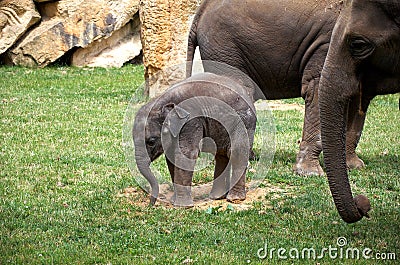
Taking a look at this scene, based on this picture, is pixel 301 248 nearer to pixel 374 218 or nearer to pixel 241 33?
pixel 374 218

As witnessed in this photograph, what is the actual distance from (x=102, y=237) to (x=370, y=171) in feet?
11.8

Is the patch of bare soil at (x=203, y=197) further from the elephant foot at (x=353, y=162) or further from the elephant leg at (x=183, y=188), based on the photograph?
the elephant foot at (x=353, y=162)

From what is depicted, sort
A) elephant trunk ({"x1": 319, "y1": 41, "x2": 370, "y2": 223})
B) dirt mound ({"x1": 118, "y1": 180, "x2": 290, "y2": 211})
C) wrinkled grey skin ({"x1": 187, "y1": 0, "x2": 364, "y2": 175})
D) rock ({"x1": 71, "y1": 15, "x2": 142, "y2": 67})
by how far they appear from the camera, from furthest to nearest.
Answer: rock ({"x1": 71, "y1": 15, "x2": 142, "y2": 67})
wrinkled grey skin ({"x1": 187, "y1": 0, "x2": 364, "y2": 175})
dirt mound ({"x1": 118, "y1": 180, "x2": 290, "y2": 211})
elephant trunk ({"x1": 319, "y1": 41, "x2": 370, "y2": 223})

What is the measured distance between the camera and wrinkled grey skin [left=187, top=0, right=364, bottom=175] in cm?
820

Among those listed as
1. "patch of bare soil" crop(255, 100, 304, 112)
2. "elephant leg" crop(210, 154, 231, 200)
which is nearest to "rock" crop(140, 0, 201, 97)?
"patch of bare soil" crop(255, 100, 304, 112)

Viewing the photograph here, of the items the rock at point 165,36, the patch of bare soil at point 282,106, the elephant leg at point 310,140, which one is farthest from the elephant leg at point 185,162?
the patch of bare soil at point 282,106

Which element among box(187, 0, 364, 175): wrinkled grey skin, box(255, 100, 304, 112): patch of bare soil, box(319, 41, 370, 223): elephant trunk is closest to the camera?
box(319, 41, 370, 223): elephant trunk

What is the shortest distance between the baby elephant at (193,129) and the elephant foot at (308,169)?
1330mm

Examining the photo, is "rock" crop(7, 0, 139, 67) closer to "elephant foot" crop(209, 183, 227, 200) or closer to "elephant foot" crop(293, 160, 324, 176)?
"elephant foot" crop(293, 160, 324, 176)

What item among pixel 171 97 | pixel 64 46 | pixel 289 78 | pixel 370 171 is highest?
pixel 171 97

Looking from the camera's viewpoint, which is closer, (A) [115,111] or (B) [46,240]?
(B) [46,240]

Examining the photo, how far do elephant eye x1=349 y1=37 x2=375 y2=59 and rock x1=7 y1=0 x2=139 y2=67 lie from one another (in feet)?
38.7

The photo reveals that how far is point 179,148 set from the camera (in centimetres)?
675

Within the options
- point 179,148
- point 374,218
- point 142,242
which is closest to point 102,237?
point 142,242
